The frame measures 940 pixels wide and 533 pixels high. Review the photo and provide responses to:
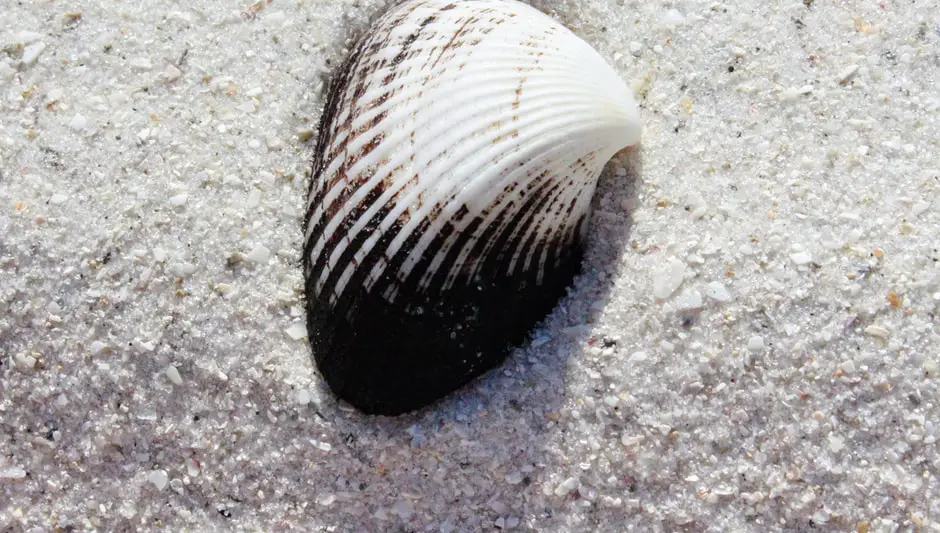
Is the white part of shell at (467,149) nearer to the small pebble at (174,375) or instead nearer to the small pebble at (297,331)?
the small pebble at (297,331)

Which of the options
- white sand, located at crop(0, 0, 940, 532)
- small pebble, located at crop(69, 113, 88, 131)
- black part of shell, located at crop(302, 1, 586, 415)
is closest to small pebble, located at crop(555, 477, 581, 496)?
white sand, located at crop(0, 0, 940, 532)

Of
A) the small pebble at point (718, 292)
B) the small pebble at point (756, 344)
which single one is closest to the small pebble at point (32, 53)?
the small pebble at point (718, 292)

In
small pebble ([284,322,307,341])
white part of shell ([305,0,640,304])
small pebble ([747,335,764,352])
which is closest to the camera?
white part of shell ([305,0,640,304])

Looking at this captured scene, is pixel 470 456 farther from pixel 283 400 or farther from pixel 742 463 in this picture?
pixel 742 463

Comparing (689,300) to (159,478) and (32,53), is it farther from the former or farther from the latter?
(32,53)

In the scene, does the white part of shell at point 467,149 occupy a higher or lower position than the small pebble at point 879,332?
higher

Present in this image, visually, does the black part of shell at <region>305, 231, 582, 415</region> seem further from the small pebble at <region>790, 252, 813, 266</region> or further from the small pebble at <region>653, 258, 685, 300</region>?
the small pebble at <region>790, 252, 813, 266</region>

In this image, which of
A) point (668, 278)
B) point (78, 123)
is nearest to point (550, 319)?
point (668, 278)

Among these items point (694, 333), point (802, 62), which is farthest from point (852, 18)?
point (694, 333)
